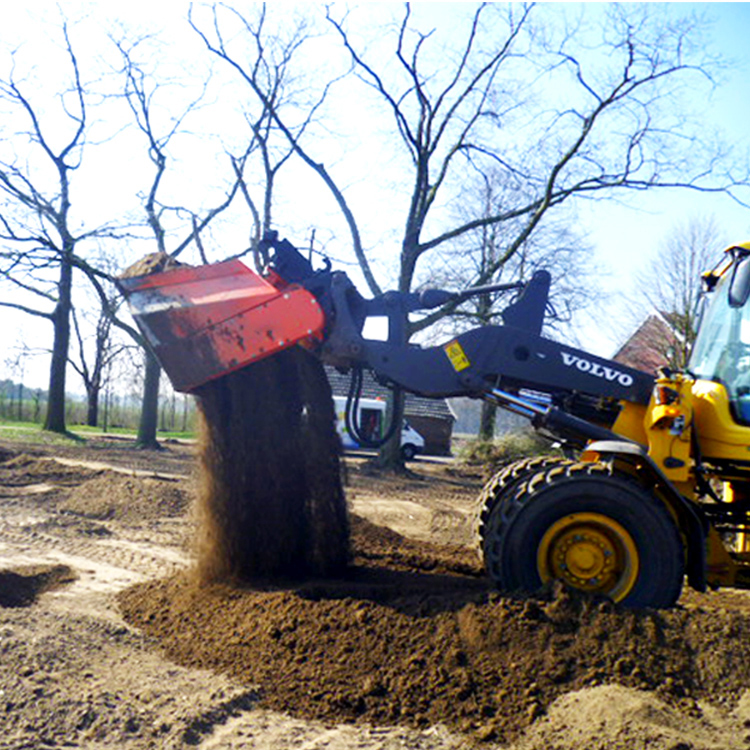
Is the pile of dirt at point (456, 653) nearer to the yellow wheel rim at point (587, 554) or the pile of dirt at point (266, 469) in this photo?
the yellow wheel rim at point (587, 554)

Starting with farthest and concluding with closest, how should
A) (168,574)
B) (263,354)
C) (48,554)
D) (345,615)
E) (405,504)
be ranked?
(405,504) < (48,554) < (168,574) < (263,354) < (345,615)

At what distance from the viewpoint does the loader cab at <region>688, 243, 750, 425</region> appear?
6.10 meters

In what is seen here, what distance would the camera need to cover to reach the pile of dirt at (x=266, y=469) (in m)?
6.63

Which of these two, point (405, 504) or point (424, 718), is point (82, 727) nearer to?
point (424, 718)

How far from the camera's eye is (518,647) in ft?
16.5

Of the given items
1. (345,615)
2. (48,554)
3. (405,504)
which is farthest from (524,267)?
(345,615)

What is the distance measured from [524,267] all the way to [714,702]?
71.0ft

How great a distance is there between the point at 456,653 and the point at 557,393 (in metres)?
2.18

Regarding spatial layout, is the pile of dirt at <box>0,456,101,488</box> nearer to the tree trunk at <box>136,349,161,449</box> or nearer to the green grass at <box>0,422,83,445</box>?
the green grass at <box>0,422,83,445</box>

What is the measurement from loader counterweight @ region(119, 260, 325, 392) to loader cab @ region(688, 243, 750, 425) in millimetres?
2836

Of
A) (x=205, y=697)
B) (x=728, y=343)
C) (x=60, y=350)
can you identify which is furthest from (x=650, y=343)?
(x=205, y=697)

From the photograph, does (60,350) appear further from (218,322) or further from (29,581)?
(218,322)

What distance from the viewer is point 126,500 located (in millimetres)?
11578

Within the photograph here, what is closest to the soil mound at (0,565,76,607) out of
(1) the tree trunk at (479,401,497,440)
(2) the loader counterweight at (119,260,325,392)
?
(2) the loader counterweight at (119,260,325,392)
